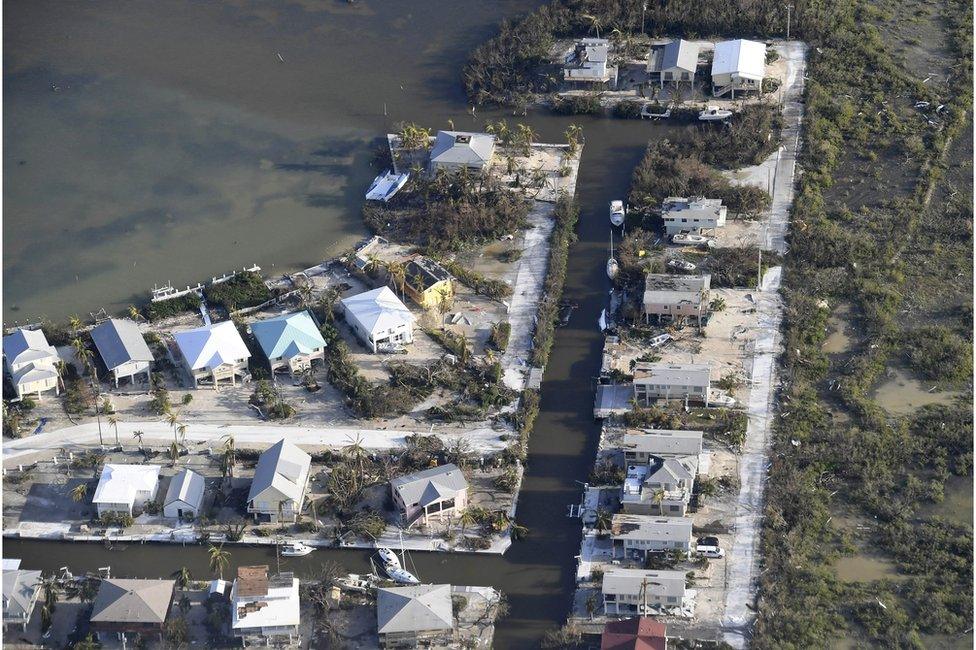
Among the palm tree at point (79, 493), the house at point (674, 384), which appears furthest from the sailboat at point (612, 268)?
the palm tree at point (79, 493)

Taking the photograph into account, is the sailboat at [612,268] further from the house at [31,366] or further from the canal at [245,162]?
the house at [31,366]

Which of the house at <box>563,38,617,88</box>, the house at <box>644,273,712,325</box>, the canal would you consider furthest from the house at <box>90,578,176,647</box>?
the house at <box>563,38,617,88</box>

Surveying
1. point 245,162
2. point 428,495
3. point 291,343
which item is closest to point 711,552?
point 428,495

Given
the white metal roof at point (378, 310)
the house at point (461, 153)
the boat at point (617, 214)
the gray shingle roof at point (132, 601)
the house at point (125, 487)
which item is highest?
the house at point (461, 153)

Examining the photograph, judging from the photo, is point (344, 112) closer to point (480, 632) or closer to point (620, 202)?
point (620, 202)

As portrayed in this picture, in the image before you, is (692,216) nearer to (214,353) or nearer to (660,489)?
(660,489)
